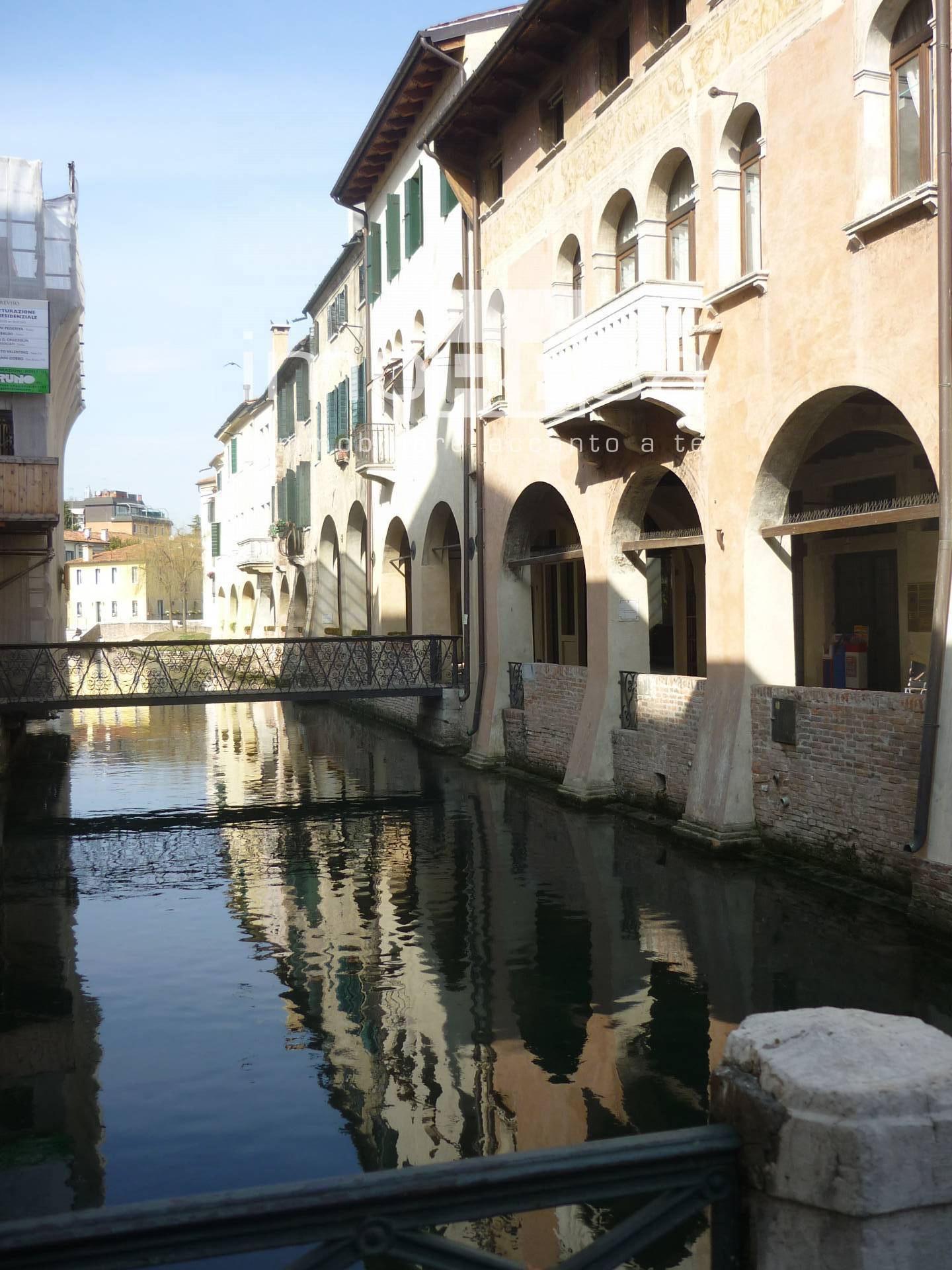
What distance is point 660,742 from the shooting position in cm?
1419

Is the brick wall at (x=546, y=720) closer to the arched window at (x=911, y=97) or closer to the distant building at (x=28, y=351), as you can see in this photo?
the arched window at (x=911, y=97)

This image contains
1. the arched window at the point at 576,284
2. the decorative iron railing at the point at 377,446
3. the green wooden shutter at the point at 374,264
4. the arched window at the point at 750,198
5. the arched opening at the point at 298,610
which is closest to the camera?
the arched window at the point at 750,198

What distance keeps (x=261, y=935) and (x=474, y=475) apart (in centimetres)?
1156

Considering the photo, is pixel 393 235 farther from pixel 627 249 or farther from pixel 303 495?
pixel 303 495

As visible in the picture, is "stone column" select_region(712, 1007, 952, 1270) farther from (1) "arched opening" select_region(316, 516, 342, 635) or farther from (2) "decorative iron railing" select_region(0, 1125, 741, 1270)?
(1) "arched opening" select_region(316, 516, 342, 635)

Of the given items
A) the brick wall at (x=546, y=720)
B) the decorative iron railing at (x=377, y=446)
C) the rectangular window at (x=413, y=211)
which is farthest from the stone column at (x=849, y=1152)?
the decorative iron railing at (x=377, y=446)

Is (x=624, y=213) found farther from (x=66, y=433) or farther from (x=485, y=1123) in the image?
(x=66, y=433)

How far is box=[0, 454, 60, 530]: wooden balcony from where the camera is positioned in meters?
20.9

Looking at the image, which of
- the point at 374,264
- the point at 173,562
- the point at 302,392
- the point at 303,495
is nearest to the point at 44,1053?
the point at 374,264

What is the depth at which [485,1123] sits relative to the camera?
19.0ft

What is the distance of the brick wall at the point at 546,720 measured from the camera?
16703 mm

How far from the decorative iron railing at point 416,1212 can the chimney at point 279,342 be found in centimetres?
4321

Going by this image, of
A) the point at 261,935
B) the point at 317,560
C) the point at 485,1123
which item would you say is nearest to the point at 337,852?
the point at 261,935

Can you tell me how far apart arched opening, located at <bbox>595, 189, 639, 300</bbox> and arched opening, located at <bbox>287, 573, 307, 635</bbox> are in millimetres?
23843
